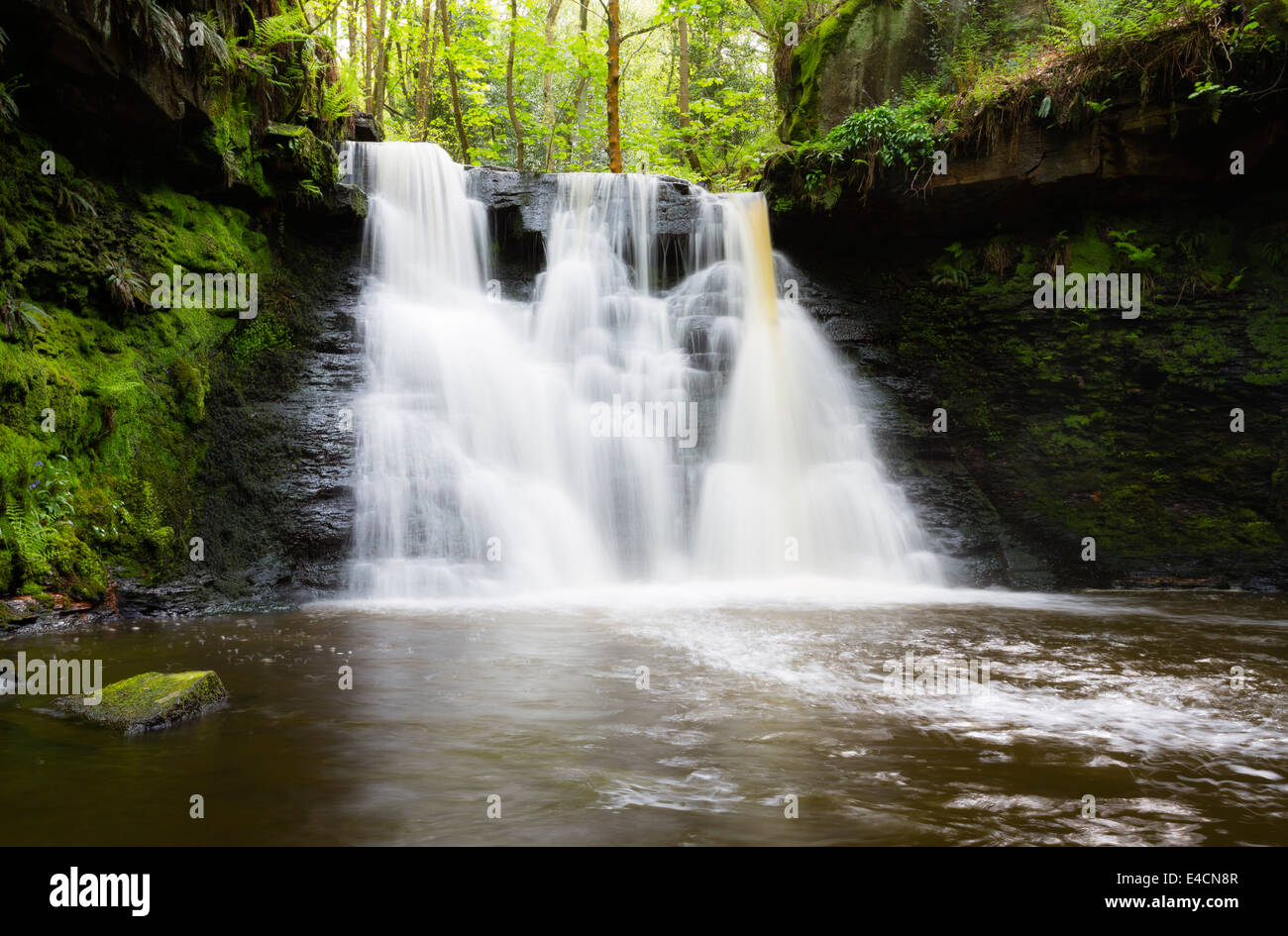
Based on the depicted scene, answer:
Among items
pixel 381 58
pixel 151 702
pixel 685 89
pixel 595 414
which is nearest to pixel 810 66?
pixel 685 89

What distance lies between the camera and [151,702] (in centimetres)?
361

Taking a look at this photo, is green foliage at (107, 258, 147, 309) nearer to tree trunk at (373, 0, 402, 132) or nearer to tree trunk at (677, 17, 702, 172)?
tree trunk at (373, 0, 402, 132)

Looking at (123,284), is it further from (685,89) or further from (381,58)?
(685,89)

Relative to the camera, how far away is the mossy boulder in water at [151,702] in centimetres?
353

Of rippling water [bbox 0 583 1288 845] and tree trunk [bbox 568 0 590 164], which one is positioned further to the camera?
tree trunk [bbox 568 0 590 164]

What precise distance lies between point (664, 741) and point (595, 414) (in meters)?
6.84

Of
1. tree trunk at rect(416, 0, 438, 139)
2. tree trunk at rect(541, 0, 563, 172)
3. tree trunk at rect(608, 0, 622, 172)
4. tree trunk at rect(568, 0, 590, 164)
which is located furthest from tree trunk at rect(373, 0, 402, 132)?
tree trunk at rect(608, 0, 622, 172)

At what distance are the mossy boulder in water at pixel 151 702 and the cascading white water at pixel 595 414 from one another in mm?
3782

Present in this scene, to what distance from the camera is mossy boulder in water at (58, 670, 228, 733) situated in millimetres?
3525

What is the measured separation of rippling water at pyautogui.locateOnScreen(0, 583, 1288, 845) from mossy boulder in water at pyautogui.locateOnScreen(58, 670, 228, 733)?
0.37 feet

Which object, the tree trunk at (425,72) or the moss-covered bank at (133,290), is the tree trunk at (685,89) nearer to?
the tree trunk at (425,72)

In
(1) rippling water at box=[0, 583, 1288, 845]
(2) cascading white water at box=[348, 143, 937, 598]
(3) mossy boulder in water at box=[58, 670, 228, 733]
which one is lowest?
(1) rippling water at box=[0, 583, 1288, 845]
